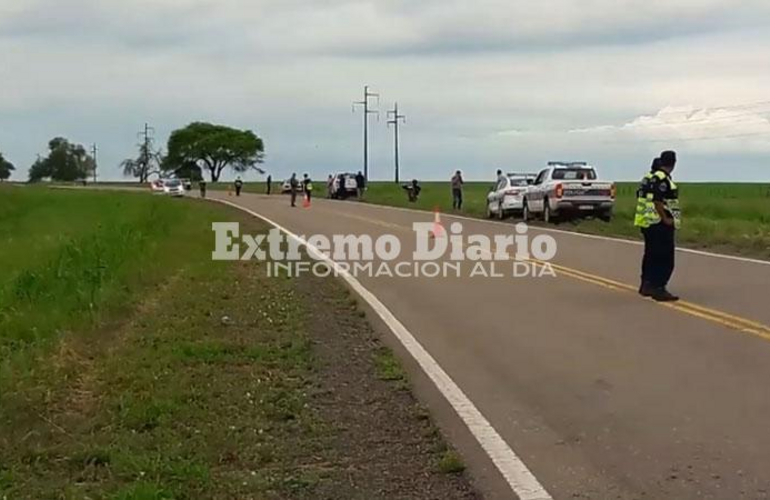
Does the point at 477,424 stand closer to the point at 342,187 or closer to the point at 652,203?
the point at 652,203

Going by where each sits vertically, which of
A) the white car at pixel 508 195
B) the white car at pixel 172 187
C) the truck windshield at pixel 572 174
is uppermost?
the truck windshield at pixel 572 174

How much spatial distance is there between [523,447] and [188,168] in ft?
450

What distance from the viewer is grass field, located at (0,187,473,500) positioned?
21.9 feet

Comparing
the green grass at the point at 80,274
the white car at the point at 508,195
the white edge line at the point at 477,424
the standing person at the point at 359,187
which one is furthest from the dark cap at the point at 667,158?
the standing person at the point at 359,187

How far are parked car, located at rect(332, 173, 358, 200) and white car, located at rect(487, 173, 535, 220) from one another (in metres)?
27.3

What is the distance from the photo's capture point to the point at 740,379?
30.6ft

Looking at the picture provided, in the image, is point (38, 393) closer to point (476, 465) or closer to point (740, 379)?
point (476, 465)

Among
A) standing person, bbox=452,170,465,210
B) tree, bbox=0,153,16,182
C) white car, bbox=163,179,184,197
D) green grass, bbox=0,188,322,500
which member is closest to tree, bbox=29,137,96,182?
tree, bbox=0,153,16,182

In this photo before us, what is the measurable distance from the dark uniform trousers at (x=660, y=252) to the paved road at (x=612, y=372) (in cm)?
42

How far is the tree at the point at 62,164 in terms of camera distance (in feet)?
509

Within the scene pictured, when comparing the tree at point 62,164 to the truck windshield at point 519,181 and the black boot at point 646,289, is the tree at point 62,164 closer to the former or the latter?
the truck windshield at point 519,181

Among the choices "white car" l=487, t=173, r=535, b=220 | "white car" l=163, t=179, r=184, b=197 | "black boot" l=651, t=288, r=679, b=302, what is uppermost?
"white car" l=487, t=173, r=535, b=220

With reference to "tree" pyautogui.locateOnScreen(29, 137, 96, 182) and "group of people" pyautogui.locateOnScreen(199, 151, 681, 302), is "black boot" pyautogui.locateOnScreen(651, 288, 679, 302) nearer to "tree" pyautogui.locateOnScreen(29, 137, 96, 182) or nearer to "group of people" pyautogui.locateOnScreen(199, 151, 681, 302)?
"group of people" pyautogui.locateOnScreen(199, 151, 681, 302)

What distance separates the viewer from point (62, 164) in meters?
156
